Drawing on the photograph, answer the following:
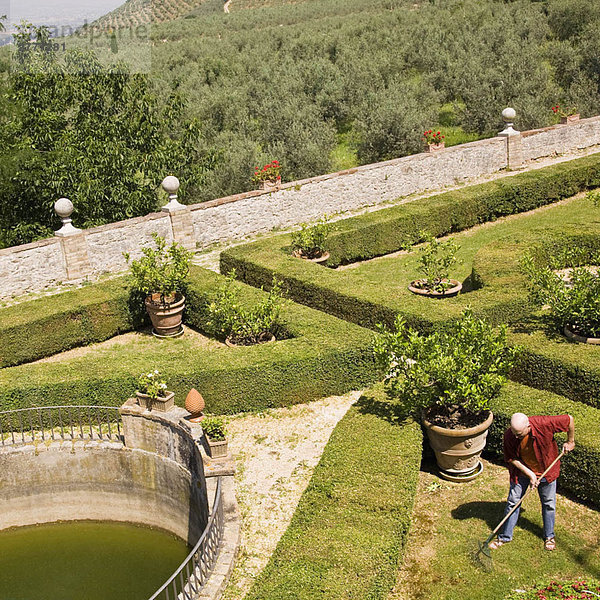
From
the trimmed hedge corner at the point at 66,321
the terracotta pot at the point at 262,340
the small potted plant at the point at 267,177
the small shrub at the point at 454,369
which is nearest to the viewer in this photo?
the small shrub at the point at 454,369

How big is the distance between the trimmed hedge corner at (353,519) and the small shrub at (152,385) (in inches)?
97.0

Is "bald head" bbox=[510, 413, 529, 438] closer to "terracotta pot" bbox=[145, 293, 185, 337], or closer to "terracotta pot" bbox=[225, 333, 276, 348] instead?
"terracotta pot" bbox=[225, 333, 276, 348]

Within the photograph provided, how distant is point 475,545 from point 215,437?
3.19 meters

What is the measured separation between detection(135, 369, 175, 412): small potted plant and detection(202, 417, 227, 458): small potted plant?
1.22 meters

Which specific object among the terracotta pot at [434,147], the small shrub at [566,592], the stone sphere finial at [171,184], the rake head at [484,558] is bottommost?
the rake head at [484,558]

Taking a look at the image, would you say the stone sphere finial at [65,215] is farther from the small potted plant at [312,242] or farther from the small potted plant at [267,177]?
the small potted plant at [267,177]

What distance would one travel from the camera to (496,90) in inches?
1168

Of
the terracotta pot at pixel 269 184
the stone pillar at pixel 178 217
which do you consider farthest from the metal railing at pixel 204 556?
the terracotta pot at pixel 269 184

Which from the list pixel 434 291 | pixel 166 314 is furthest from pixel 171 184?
pixel 434 291

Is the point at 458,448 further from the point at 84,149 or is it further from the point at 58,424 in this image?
the point at 84,149

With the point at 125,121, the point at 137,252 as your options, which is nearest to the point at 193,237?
the point at 137,252

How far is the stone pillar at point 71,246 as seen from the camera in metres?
16.4

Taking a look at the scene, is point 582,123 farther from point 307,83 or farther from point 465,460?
point 465,460

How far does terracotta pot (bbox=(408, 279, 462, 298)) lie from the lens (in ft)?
46.9
